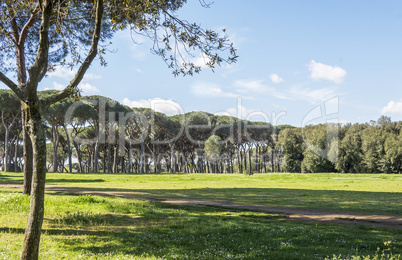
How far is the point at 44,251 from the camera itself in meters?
7.21

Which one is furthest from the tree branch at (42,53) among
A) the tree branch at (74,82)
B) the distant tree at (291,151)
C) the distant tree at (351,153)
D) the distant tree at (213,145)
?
the distant tree at (291,151)

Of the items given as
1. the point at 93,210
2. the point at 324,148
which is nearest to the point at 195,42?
the point at 93,210

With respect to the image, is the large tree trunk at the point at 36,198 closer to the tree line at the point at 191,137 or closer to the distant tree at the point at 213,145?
the tree line at the point at 191,137

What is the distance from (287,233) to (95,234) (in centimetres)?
533

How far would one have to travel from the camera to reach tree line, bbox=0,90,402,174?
51.7 metres

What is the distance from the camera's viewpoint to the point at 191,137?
6919cm

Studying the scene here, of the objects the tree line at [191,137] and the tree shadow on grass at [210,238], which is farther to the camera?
the tree line at [191,137]

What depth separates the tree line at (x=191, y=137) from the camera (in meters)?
51.7

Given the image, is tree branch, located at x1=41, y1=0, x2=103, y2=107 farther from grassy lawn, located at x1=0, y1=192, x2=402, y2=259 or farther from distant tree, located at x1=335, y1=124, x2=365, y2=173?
distant tree, located at x1=335, y1=124, x2=365, y2=173

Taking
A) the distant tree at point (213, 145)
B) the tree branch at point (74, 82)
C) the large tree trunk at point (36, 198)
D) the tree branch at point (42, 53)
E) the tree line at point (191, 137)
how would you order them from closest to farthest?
the large tree trunk at point (36, 198) → the tree branch at point (42, 53) → the tree branch at point (74, 82) → the tree line at point (191, 137) → the distant tree at point (213, 145)

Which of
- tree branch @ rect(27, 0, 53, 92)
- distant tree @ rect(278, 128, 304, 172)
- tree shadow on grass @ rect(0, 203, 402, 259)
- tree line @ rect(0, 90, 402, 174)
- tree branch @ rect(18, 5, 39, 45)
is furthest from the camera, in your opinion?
distant tree @ rect(278, 128, 304, 172)

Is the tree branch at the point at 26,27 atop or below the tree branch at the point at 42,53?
atop

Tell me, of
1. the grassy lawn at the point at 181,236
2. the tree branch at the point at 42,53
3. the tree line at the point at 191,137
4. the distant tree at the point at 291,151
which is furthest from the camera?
the distant tree at the point at 291,151

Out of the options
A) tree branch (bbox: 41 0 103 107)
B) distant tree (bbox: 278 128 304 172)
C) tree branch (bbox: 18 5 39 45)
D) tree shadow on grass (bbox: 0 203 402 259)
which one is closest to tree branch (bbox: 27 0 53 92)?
tree branch (bbox: 41 0 103 107)
